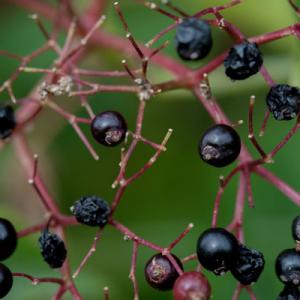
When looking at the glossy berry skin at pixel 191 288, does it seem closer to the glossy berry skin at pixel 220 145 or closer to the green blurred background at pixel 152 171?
the glossy berry skin at pixel 220 145

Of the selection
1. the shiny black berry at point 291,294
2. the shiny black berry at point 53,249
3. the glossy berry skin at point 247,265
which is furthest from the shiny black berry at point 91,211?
the shiny black berry at point 291,294

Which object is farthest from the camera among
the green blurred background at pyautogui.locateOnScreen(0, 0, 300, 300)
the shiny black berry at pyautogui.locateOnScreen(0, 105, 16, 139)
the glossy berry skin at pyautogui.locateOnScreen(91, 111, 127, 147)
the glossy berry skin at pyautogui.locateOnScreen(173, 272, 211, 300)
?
the green blurred background at pyautogui.locateOnScreen(0, 0, 300, 300)

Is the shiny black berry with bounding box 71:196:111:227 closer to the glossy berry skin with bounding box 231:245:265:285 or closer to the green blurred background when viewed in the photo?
the glossy berry skin with bounding box 231:245:265:285

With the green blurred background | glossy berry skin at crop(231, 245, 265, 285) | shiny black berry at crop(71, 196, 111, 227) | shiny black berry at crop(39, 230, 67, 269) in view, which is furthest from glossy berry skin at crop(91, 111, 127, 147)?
the green blurred background

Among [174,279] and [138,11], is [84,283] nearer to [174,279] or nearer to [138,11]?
[174,279]

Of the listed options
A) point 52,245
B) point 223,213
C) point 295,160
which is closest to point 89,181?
point 223,213

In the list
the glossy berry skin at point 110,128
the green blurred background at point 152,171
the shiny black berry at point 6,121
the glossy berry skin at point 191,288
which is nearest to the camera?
the glossy berry skin at point 191,288
